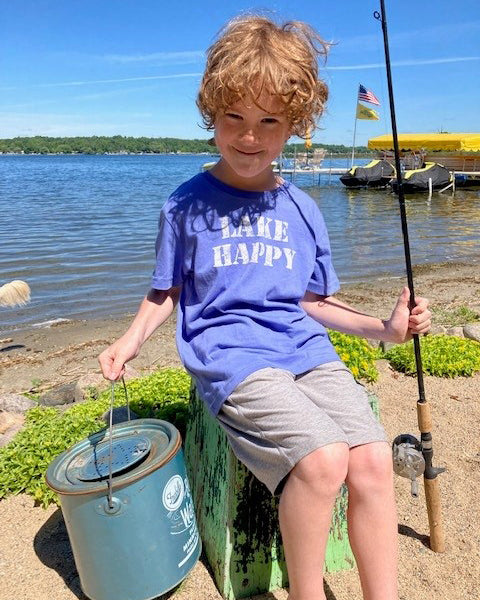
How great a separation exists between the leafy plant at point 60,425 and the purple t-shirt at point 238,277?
1.31 m

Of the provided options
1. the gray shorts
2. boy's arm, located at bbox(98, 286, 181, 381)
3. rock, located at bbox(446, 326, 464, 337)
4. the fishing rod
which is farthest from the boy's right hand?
rock, located at bbox(446, 326, 464, 337)

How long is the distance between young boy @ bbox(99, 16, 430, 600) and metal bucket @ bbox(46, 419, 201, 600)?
0.31 m

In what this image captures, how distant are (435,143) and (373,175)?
412cm

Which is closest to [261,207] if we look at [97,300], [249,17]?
[249,17]

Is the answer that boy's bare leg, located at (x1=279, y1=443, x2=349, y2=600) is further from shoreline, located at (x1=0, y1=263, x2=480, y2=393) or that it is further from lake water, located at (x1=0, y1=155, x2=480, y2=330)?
lake water, located at (x1=0, y1=155, x2=480, y2=330)

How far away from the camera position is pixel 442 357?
192 inches

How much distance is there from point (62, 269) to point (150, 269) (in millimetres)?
1634

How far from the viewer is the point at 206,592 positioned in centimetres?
256

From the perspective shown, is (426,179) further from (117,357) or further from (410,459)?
(117,357)

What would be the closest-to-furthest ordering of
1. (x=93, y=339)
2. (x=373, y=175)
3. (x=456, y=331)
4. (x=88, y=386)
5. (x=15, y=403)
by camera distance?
(x=15, y=403), (x=88, y=386), (x=456, y=331), (x=93, y=339), (x=373, y=175)

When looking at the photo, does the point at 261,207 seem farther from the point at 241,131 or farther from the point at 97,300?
the point at 97,300

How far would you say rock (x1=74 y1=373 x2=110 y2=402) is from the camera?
470 centimetres

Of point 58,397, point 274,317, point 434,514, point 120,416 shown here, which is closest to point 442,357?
point 434,514

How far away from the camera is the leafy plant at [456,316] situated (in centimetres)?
665
